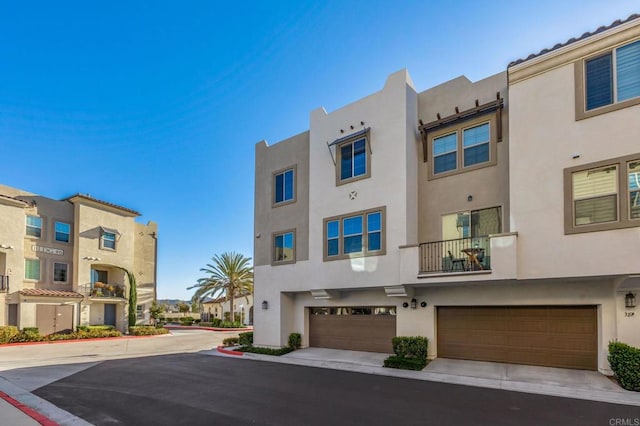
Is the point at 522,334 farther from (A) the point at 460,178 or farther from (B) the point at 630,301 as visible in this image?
(A) the point at 460,178

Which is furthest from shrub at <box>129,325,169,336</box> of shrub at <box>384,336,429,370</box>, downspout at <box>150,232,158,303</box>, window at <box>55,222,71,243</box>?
shrub at <box>384,336,429,370</box>

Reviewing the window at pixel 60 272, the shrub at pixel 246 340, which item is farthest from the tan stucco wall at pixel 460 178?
the window at pixel 60 272

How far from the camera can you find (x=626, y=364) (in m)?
9.40

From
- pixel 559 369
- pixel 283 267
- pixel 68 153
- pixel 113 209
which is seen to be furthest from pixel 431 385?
pixel 113 209

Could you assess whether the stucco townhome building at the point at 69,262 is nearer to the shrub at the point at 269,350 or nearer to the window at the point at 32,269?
the window at the point at 32,269

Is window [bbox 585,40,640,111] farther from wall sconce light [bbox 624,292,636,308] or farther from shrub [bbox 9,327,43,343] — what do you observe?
shrub [bbox 9,327,43,343]

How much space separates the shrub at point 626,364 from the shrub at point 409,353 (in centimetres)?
509

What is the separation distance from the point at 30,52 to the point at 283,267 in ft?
46.5

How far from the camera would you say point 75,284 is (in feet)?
93.2

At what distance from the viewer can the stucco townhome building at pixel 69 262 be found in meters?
24.7

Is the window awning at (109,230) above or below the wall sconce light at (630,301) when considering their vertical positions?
above

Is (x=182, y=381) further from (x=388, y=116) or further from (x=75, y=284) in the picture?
(x=75, y=284)

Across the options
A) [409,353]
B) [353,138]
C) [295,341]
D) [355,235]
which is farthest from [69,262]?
[409,353]

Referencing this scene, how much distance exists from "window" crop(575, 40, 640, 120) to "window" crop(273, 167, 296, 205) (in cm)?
1128
